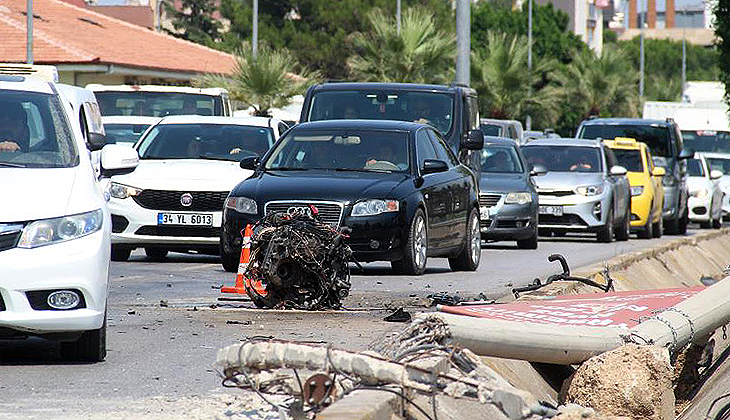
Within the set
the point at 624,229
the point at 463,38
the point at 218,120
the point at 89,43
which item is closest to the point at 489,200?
the point at 624,229

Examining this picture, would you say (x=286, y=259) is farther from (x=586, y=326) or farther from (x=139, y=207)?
(x=139, y=207)

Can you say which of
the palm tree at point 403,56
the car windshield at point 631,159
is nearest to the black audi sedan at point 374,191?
→ the car windshield at point 631,159

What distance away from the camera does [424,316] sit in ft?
23.6

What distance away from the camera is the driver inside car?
945 cm

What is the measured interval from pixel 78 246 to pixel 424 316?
2.22m

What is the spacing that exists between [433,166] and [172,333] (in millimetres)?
6302

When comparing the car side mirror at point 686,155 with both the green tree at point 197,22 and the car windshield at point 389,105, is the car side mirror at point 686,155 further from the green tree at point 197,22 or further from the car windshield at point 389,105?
the green tree at point 197,22

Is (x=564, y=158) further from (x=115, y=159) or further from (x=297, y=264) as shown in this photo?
(x=115, y=159)

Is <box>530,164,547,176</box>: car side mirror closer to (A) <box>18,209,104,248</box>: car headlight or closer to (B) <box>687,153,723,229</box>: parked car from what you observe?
(B) <box>687,153,723,229</box>: parked car

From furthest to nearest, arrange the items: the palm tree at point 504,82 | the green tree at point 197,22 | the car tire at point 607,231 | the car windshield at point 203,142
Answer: the green tree at point 197,22 < the palm tree at point 504,82 < the car tire at point 607,231 < the car windshield at point 203,142

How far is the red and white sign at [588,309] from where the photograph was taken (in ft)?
29.3

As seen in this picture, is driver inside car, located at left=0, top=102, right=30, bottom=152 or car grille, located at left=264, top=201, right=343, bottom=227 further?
car grille, located at left=264, top=201, right=343, bottom=227

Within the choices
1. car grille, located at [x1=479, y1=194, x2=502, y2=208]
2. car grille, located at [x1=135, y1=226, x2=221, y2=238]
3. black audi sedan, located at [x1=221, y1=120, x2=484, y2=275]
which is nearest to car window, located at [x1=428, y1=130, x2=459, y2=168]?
black audi sedan, located at [x1=221, y1=120, x2=484, y2=275]

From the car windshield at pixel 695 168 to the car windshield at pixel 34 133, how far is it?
2823 cm
